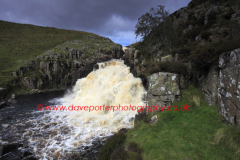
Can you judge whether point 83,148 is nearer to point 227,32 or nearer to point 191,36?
point 227,32

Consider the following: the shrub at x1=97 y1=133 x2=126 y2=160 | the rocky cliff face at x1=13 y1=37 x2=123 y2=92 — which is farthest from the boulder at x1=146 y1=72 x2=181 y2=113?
the rocky cliff face at x1=13 y1=37 x2=123 y2=92

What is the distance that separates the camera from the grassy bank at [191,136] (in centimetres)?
514

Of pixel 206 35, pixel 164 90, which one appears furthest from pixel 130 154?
pixel 206 35

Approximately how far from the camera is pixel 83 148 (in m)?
10.7

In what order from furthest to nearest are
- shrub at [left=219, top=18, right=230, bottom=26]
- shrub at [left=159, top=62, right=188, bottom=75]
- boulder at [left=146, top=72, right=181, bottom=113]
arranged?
shrub at [left=219, top=18, right=230, bottom=26], shrub at [left=159, top=62, right=188, bottom=75], boulder at [left=146, top=72, right=181, bottom=113]

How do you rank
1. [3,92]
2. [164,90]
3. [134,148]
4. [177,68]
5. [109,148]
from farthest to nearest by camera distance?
[3,92] → [177,68] → [164,90] → [109,148] → [134,148]

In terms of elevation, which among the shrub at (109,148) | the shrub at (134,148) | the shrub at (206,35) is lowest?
the shrub at (109,148)

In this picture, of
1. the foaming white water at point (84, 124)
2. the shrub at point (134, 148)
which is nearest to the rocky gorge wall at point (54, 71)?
the foaming white water at point (84, 124)

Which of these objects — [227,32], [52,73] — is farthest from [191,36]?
[52,73]

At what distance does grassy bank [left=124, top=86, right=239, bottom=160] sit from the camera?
514 centimetres

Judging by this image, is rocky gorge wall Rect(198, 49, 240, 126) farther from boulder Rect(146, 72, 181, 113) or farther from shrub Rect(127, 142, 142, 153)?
shrub Rect(127, 142, 142, 153)

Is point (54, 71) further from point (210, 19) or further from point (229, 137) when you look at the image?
point (210, 19)

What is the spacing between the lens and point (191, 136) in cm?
629

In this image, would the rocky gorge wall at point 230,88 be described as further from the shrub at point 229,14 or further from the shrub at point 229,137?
the shrub at point 229,14
